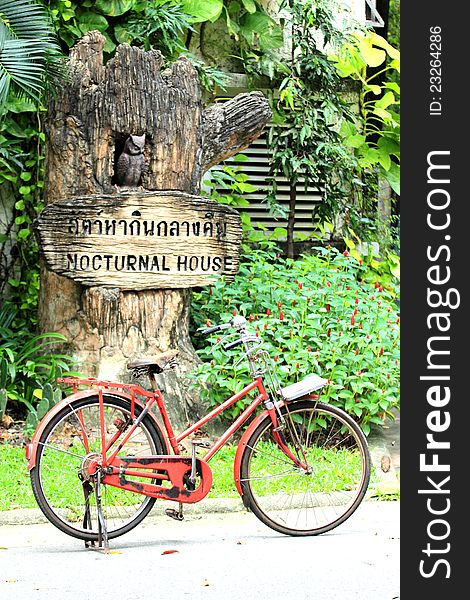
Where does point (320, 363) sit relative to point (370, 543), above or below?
above

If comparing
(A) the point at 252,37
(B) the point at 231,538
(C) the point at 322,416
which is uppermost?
(A) the point at 252,37

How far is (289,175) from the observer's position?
10.6 m

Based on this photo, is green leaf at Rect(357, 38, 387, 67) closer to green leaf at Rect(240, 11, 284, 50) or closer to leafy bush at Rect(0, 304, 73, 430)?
green leaf at Rect(240, 11, 284, 50)

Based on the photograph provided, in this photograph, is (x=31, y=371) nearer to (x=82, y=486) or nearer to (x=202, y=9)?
(x=82, y=486)

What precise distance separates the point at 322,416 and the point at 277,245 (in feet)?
15.3

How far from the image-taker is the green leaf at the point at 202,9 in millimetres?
10156

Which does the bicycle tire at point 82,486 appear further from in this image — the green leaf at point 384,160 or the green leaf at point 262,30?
the green leaf at point 384,160

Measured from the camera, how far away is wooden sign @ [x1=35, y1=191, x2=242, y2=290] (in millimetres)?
8102

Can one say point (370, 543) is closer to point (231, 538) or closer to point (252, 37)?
point (231, 538)

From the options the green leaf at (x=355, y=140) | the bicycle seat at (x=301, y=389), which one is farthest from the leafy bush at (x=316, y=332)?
the green leaf at (x=355, y=140)

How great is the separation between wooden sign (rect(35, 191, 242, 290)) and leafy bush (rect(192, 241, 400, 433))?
0.98ft

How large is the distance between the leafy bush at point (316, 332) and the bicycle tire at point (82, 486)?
1496mm

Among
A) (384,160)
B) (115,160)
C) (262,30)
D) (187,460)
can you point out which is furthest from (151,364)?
(384,160)

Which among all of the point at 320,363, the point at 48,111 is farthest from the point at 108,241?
the point at 320,363
